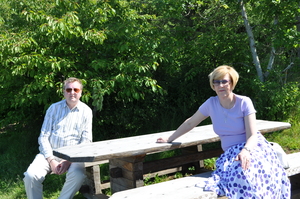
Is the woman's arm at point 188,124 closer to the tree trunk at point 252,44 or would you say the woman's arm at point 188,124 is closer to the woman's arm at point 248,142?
the woman's arm at point 248,142

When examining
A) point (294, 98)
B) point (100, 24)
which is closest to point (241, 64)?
point (294, 98)

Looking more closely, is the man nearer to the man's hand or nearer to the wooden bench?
the man's hand

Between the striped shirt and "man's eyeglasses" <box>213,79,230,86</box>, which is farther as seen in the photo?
the striped shirt

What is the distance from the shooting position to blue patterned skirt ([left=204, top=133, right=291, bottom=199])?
2.94 metres

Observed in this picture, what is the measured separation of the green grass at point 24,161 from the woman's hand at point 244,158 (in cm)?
230

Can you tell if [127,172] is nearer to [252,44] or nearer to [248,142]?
[248,142]

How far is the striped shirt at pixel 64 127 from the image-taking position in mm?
4090

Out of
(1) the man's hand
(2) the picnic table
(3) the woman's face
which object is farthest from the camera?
(1) the man's hand

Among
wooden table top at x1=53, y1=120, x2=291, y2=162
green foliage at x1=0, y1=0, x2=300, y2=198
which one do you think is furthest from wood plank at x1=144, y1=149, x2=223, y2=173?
green foliage at x1=0, y1=0, x2=300, y2=198

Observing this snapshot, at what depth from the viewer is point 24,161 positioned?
6.70m

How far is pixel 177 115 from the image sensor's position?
25.5ft

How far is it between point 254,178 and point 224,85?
2.80ft

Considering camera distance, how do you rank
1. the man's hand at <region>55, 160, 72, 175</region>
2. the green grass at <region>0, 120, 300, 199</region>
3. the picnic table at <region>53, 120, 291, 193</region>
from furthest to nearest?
the green grass at <region>0, 120, 300, 199</region> < the man's hand at <region>55, 160, 72, 175</region> < the picnic table at <region>53, 120, 291, 193</region>

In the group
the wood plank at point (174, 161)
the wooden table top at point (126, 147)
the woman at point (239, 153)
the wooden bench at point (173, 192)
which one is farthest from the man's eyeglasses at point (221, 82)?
the wood plank at point (174, 161)
